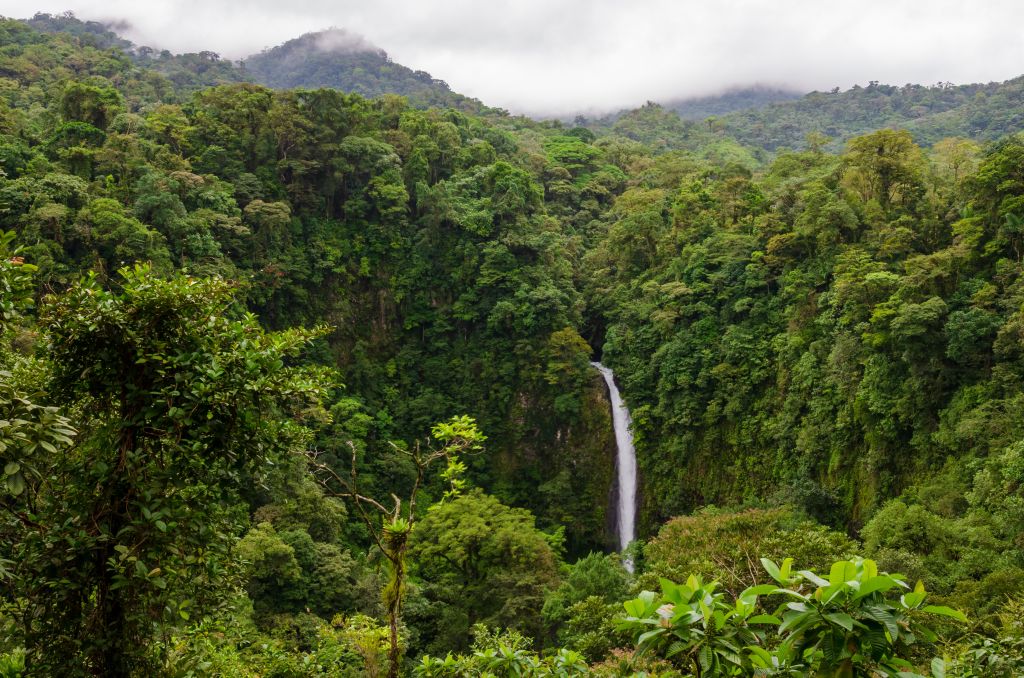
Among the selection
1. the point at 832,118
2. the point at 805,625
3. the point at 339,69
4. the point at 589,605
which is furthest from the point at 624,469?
the point at 339,69

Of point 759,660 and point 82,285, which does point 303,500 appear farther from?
point 759,660

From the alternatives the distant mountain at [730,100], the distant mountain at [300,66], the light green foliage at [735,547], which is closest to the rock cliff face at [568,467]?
the light green foliage at [735,547]

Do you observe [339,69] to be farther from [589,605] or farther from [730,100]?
[589,605]

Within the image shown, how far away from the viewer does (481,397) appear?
845 inches

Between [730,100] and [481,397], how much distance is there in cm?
8402

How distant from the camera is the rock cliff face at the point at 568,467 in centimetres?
1919

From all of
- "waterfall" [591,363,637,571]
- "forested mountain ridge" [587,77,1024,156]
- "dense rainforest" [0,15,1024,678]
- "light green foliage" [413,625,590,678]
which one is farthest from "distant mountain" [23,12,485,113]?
"light green foliage" [413,625,590,678]

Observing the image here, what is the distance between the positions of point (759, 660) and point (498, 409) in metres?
19.3

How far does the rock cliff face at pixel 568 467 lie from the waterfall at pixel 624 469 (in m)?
0.21

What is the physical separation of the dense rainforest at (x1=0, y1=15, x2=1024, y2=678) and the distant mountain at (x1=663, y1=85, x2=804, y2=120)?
64.2 meters

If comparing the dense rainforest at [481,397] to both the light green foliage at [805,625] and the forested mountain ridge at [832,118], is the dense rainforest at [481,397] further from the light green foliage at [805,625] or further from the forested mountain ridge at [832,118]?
the forested mountain ridge at [832,118]

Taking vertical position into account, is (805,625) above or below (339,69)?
below

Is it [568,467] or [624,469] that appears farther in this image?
[568,467]

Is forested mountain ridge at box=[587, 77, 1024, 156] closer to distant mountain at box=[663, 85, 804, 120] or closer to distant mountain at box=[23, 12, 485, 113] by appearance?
distant mountain at box=[23, 12, 485, 113]
